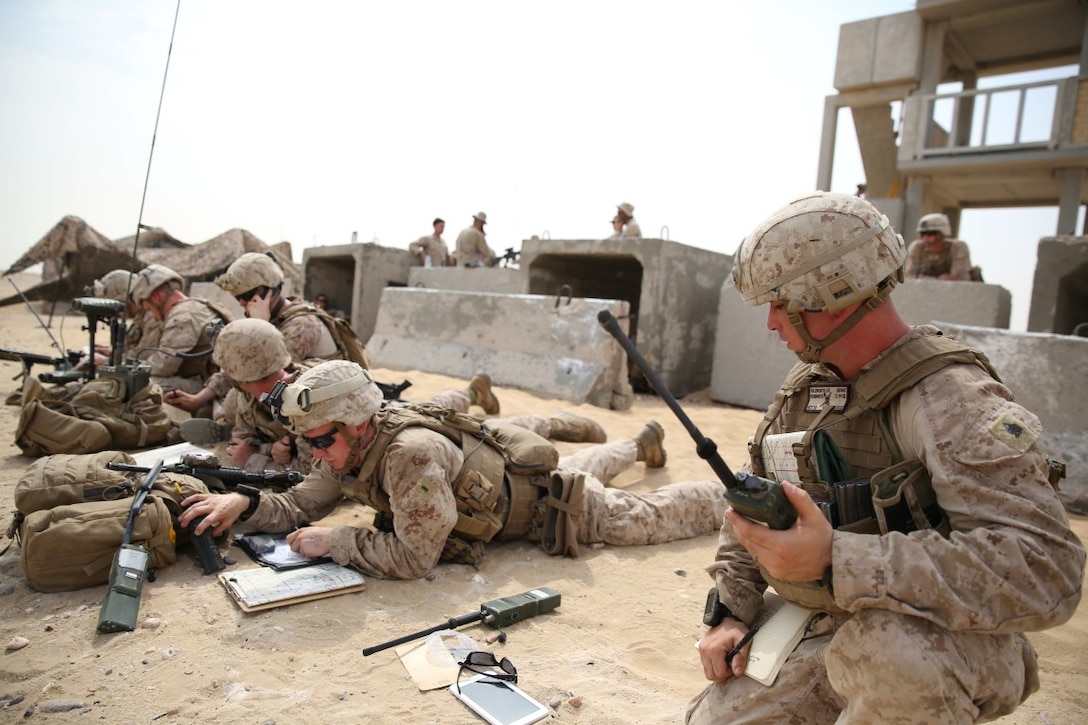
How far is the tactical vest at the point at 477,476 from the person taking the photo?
3.21 meters

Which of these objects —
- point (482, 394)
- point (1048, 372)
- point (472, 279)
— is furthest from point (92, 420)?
point (472, 279)

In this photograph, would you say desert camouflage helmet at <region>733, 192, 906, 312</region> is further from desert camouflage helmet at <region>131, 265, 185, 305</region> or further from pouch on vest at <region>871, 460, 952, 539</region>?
desert camouflage helmet at <region>131, 265, 185, 305</region>

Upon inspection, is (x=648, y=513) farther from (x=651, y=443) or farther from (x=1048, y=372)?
(x=1048, y=372)

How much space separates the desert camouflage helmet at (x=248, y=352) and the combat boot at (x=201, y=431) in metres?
1.24

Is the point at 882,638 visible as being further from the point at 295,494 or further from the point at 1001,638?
the point at 295,494

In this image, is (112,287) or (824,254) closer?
(824,254)

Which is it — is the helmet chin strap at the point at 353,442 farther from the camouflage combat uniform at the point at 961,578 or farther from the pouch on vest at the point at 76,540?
the camouflage combat uniform at the point at 961,578

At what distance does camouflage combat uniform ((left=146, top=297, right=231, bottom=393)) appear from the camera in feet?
20.2

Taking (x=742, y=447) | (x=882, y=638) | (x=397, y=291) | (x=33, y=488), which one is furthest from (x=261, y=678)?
(x=397, y=291)

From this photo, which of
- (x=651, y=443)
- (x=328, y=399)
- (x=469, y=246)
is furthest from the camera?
(x=469, y=246)

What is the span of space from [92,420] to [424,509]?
316cm

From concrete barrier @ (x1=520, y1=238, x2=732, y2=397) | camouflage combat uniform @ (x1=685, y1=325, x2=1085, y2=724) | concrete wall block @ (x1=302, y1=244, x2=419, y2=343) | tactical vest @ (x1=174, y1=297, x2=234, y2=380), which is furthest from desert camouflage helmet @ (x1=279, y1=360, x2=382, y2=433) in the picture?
concrete wall block @ (x1=302, y1=244, x2=419, y2=343)

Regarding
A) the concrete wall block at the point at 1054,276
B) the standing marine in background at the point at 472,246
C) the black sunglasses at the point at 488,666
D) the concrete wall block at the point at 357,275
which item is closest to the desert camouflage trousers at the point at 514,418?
the black sunglasses at the point at 488,666

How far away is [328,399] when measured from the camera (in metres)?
3.01
